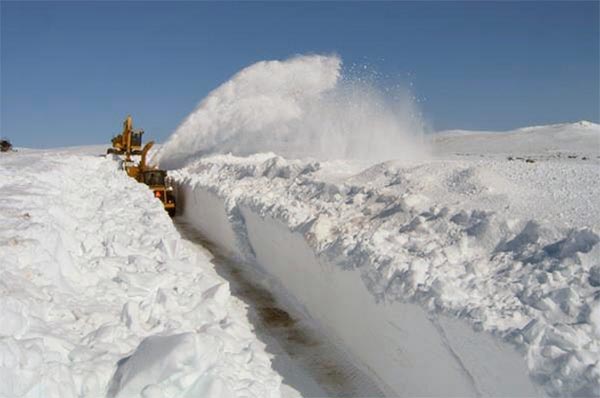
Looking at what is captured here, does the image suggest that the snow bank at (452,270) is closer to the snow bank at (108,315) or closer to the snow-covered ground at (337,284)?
the snow-covered ground at (337,284)

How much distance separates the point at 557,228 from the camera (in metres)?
6.46

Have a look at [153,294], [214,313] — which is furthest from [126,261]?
[214,313]

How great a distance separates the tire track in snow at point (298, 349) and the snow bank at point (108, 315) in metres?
0.37

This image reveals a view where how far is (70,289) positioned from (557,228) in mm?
5396

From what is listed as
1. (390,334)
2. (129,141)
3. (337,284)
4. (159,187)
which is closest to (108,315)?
(390,334)

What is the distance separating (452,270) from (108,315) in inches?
146

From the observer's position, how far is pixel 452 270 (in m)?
6.40

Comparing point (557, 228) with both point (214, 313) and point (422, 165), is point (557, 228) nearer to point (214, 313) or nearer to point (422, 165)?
point (214, 313)

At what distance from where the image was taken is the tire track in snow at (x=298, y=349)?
646 cm

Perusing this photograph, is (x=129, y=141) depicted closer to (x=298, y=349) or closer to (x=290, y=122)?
(x=290, y=122)

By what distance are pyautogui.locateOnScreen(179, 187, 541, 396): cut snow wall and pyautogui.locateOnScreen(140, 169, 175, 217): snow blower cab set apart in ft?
21.8

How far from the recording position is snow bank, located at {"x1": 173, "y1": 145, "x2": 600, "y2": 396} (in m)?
4.86

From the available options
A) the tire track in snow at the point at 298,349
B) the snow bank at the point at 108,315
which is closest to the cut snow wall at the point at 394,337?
the tire track in snow at the point at 298,349

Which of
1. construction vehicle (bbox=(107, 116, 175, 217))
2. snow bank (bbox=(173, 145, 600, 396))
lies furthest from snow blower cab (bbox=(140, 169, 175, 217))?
snow bank (bbox=(173, 145, 600, 396))
